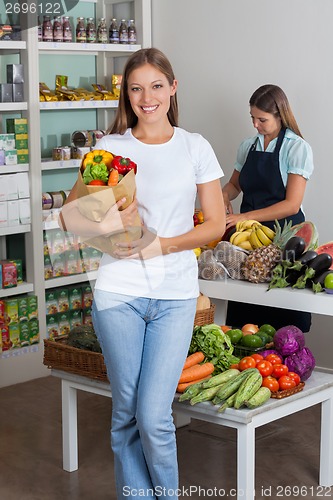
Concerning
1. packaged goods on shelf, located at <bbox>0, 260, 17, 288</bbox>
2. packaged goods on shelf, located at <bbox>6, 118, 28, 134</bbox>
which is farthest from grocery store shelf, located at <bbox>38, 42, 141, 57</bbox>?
packaged goods on shelf, located at <bbox>0, 260, 17, 288</bbox>

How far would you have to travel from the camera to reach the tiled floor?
3.29 metres

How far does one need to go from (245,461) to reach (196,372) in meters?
0.38

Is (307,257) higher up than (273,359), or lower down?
higher up

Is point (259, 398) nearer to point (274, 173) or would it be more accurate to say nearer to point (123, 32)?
point (274, 173)

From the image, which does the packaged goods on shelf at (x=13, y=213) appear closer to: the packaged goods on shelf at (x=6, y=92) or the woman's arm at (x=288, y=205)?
the packaged goods on shelf at (x=6, y=92)

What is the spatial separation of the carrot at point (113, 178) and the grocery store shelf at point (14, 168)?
2.37 meters

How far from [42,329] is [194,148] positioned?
2.70 metres

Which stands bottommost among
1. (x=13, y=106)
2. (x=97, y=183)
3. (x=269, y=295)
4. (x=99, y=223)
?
(x=269, y=295)

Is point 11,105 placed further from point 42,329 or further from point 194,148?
point 194,148

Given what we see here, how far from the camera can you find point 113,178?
2.28m

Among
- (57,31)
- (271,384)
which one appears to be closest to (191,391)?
(271,384)

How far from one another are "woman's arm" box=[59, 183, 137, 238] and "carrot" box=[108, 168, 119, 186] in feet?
0.17

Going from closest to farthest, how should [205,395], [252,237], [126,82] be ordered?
[126,82] < [205,395] < [252,237]

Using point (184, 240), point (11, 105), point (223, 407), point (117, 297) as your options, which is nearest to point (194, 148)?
point (184, 240)
